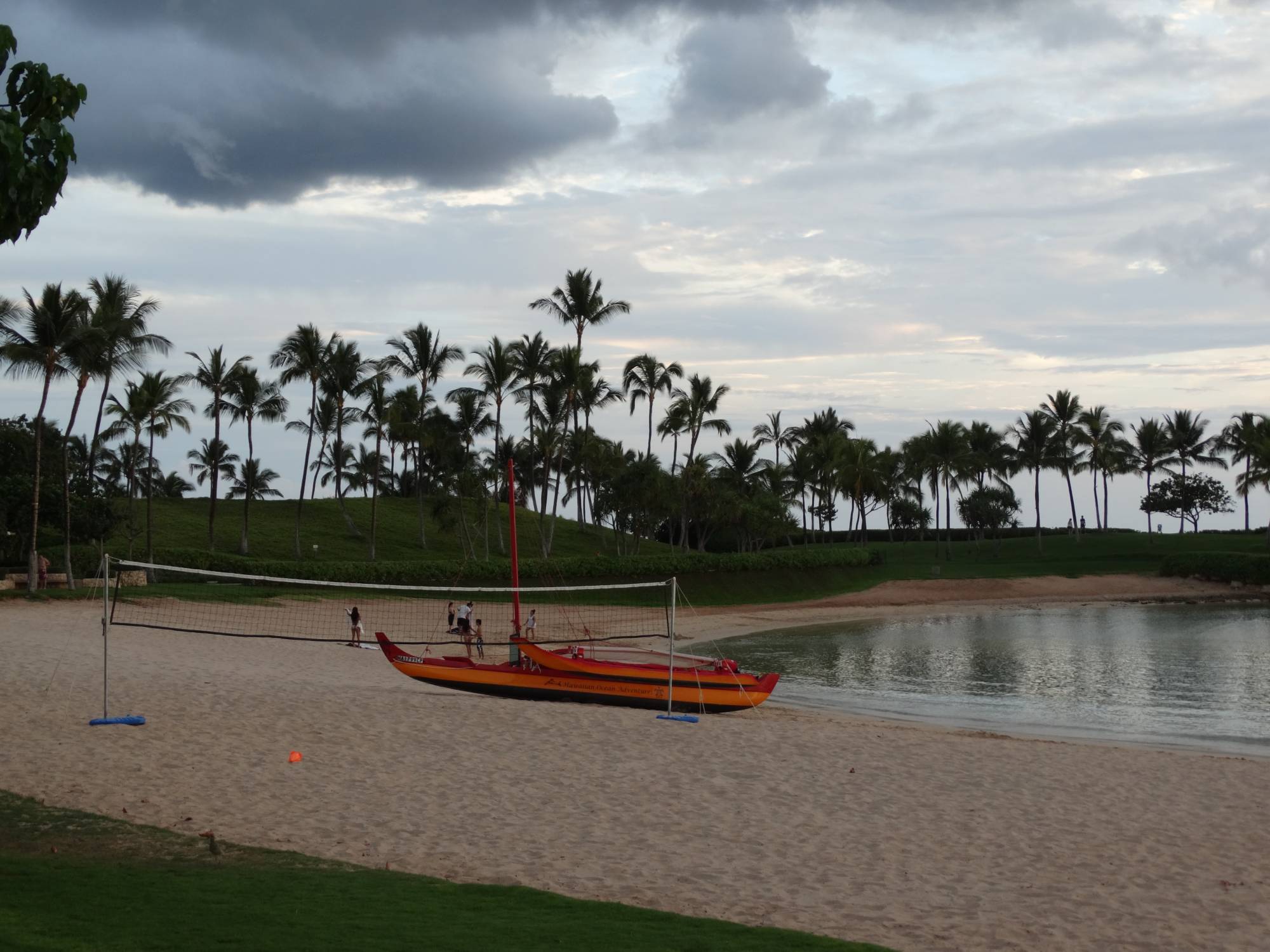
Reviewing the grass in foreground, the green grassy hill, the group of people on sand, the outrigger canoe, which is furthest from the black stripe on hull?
the green grassy hill

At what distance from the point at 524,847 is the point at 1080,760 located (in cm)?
978

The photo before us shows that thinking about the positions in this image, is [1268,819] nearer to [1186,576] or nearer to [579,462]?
[579,462]

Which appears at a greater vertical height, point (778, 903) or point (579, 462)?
point (579, 462)

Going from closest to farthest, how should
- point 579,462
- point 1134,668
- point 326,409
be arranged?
point 1134,668 → point 326,409 → point 579,462

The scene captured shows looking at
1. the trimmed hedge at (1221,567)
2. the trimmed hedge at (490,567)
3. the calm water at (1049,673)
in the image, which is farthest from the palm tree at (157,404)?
the trimmed hedge at (1221,567)

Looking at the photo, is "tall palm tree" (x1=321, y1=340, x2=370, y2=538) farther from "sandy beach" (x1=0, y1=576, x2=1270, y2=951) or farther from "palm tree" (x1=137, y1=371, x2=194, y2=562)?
"sandy beach" (x1=0, y1=576, x2=1270, y2=951)

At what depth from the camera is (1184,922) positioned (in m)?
8.81

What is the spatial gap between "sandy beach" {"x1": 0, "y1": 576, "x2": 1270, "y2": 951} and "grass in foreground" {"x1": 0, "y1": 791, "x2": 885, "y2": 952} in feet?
2.69

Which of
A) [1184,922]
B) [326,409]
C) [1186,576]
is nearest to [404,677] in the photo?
[1184,922]

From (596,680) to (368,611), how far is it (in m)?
23.3

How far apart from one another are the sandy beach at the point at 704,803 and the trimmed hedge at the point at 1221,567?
185 ft

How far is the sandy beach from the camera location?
9188mm

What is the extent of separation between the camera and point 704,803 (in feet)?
41.0

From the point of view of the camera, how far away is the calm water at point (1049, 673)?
76.0ft
